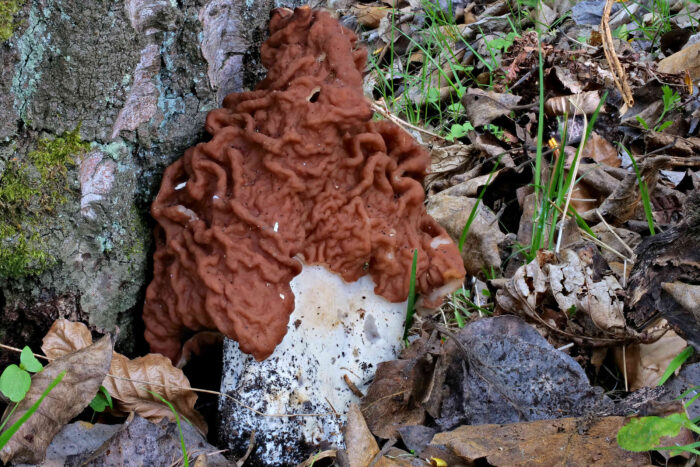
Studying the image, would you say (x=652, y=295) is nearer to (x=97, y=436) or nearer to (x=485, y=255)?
(x=485, y=255)

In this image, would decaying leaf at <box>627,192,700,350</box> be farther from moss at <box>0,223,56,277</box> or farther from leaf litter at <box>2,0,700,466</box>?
moss at <box>0,223,56,277</box>

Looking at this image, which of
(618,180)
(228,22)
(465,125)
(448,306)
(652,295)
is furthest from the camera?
(465,125)

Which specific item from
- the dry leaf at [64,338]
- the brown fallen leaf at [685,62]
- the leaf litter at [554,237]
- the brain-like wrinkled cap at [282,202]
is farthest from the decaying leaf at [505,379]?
the brown fallen leaf at [685,62]

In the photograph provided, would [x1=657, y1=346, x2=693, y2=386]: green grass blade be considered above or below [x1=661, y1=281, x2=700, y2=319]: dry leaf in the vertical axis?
below

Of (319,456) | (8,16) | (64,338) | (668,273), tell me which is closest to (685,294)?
(668,273)

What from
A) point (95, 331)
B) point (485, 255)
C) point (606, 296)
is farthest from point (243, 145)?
point (606, 296)

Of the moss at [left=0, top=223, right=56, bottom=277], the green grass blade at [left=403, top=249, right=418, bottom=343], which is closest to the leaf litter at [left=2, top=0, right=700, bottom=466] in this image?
the green grass blade at [left=403, top=249, right=418, bottom=343]
